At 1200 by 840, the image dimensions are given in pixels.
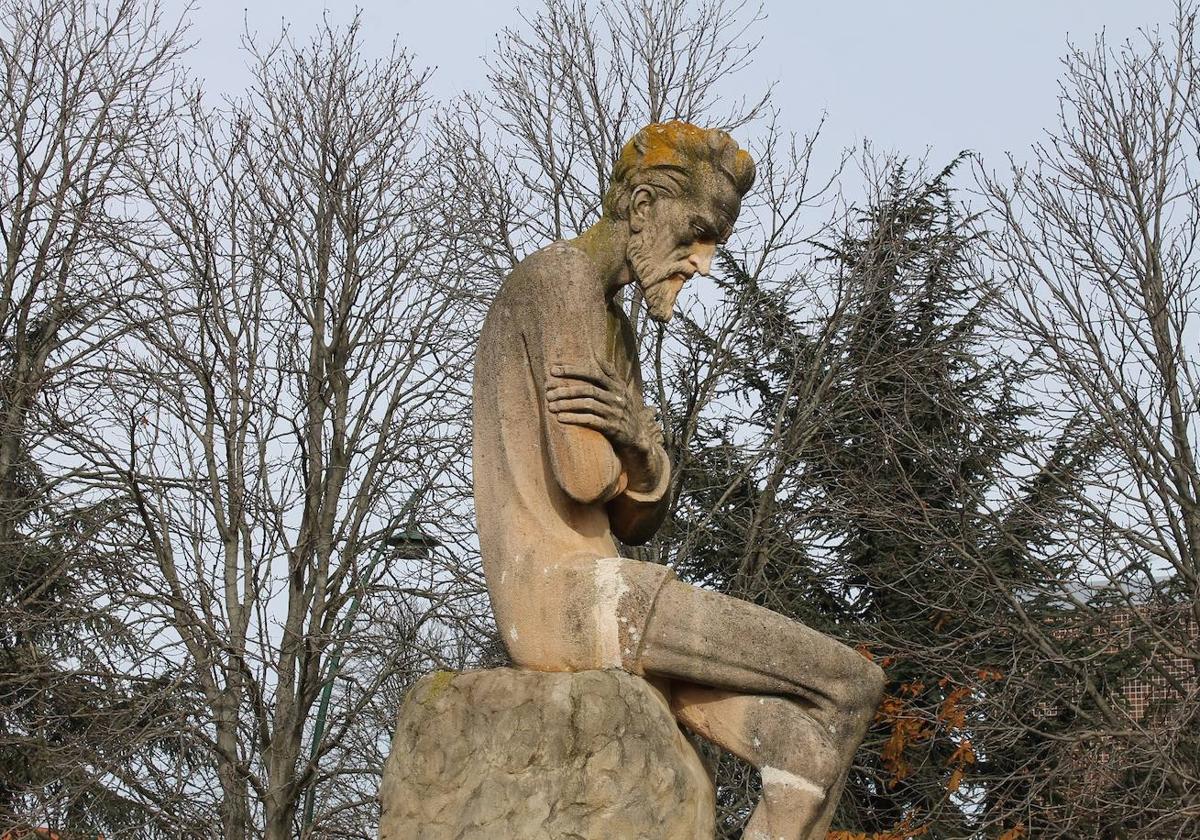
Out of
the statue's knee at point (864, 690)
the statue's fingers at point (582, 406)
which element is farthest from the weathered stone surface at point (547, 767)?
the statue's fingers at point (582, 406)

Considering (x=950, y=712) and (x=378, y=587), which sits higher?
(x=378, y=587)

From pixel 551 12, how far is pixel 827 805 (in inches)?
583

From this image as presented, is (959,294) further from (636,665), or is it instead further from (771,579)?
(636,665)

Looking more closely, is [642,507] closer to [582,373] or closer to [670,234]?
[582,373]

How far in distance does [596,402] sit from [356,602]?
397 inches

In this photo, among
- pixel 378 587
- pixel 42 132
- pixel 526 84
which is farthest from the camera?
pixel 526 84

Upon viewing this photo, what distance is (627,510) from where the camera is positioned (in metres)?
5.66

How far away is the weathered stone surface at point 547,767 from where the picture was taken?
4992mm

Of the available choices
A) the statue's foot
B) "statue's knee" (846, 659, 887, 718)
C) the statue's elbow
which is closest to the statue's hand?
the statue's elbow

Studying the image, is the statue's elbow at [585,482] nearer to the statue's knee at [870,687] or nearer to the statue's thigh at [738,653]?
the statue's thigh at [738,653]

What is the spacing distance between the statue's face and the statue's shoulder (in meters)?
0.18

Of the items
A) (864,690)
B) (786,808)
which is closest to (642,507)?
(864,690)

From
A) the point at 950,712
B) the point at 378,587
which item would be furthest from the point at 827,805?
the point at 950,712

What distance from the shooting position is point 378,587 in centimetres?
1480
